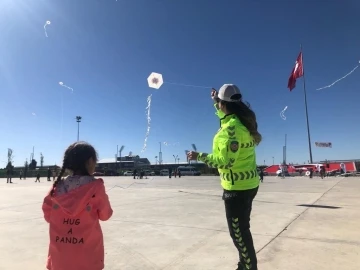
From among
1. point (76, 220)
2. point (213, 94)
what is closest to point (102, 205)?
point (76, 220)

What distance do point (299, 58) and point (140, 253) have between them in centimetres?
3832

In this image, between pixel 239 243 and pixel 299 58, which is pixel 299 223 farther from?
pixel 299 58

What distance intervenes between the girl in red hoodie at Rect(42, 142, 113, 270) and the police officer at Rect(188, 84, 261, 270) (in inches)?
40.6

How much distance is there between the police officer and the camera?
104 inches

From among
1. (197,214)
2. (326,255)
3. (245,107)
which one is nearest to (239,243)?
(245,107)

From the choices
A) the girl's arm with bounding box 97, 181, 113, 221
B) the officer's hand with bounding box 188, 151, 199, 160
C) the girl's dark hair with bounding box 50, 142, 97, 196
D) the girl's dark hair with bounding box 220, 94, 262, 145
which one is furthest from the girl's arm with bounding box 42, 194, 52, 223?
the girl's dark hair with bounding box 220, 94, 262, 145

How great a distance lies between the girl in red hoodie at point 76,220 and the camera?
2059 mm

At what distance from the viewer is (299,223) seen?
6215mm

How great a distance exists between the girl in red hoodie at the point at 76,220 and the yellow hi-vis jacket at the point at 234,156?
1019 millimetres

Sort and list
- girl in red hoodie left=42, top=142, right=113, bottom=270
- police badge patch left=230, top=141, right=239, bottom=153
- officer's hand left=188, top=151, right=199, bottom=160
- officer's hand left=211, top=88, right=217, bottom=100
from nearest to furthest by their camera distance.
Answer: girl in red hoodie left=42, top=142, right=113, bottom=270
police badge patch left=230, top=141, right=239, bottom=153
officer's hand left=188, top=151, right=199, bottom=160
officer's hand left=211, top=88, right=217, bottom=100

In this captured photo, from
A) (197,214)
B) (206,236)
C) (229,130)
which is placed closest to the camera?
(229,130)

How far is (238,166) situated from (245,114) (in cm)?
48

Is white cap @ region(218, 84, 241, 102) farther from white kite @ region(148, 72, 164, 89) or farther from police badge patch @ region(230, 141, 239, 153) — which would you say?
white kite @ region(148, 72, 164, 89)

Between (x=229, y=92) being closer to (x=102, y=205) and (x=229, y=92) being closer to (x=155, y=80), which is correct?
(x=102, y=205)
